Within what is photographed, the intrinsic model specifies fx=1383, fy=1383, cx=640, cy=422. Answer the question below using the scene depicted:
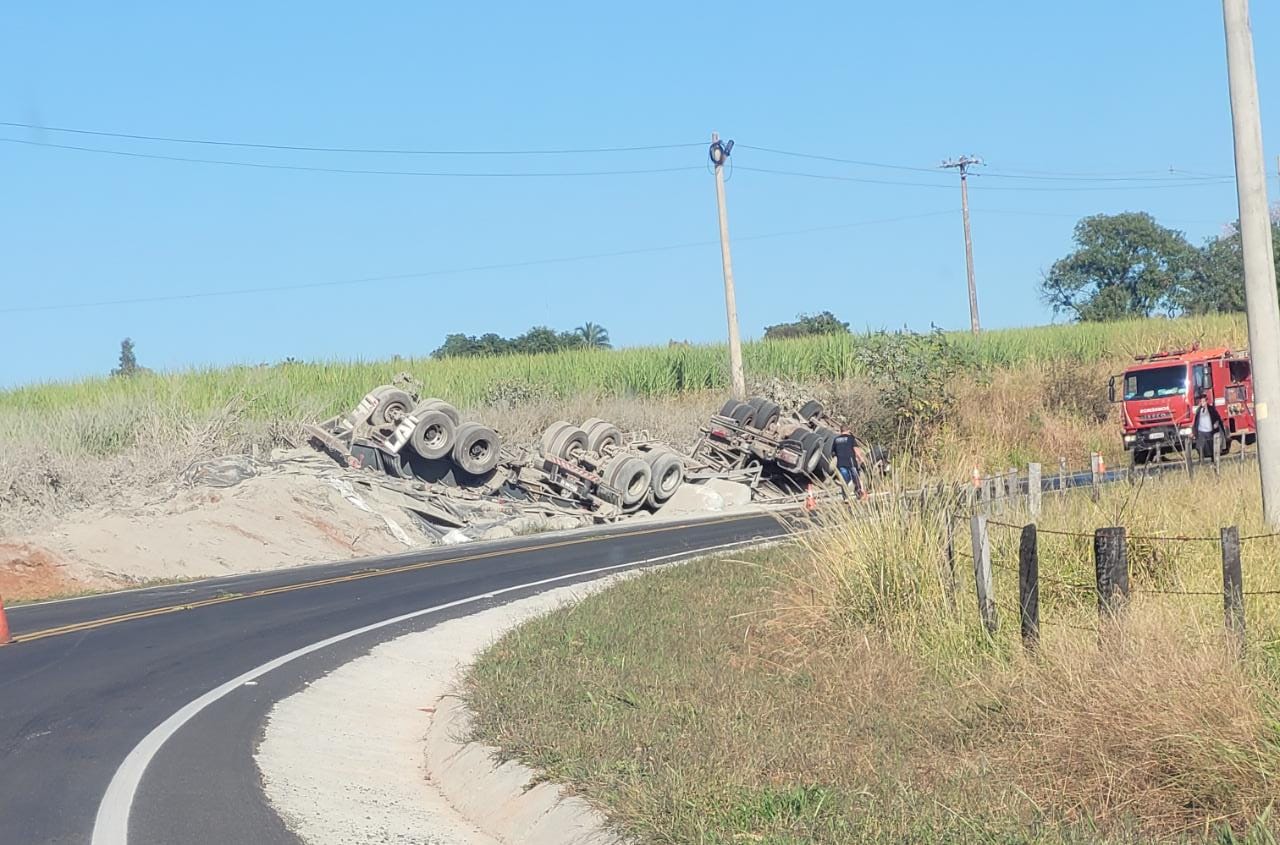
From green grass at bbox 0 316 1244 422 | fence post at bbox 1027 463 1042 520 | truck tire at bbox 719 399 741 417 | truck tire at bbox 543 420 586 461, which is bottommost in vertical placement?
fence post at bbox 1027 463 1042 520

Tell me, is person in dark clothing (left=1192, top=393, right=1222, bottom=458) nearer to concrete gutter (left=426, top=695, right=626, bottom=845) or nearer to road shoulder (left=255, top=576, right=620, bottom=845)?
road shoulder (left=255, top=576, right=620, bottom=845)

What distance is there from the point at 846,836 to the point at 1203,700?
7.27 ft

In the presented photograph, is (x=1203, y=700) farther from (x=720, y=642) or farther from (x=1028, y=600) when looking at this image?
(x=720, y=642)

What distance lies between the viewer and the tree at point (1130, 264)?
90750mm

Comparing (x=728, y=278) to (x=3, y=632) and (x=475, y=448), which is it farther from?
(x=3, y=632)

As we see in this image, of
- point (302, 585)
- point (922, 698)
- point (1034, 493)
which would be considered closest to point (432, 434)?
point (302, 585)

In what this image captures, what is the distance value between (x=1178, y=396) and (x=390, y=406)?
1825 centimetres

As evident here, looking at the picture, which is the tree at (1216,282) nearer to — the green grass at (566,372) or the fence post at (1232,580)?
the green grass at (566,372)

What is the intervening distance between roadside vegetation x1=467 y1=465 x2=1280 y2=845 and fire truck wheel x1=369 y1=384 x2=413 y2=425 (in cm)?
1850

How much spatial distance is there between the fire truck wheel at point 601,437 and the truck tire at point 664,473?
864mm

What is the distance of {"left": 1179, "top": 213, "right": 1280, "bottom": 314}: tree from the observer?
85.5 meters

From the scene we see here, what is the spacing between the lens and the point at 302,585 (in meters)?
19.0

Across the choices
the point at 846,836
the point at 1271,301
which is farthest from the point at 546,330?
the point at 846,836

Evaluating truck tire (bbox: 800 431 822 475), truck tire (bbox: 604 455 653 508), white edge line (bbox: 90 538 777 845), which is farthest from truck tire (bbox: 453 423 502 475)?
white edge line (bbox: 90 538 777 845)
